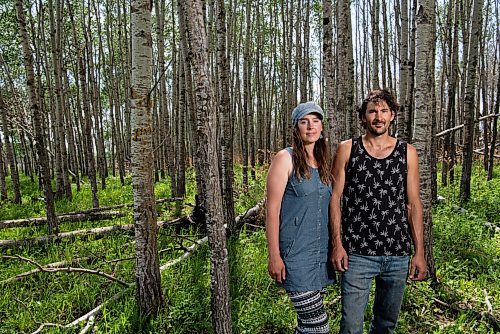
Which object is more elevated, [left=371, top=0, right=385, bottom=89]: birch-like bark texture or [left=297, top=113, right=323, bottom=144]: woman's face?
[left=371, top=0, right=385, bottom=89]: birch-like bark texture

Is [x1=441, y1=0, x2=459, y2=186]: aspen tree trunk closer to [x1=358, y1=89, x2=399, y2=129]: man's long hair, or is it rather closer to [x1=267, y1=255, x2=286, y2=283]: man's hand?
[x1=358, y1=89, x2=399, y2=129]: man's long hair

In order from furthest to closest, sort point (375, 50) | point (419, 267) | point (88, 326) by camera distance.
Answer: point (375, 50) < point (88, 326) < point (419, 267)

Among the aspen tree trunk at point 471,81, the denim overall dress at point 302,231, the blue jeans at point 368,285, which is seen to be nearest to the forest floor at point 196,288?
the blue jeans at point 368,285

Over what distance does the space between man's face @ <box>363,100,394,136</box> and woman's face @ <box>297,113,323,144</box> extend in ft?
1.07

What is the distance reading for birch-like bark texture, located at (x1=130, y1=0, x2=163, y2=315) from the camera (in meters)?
2.98

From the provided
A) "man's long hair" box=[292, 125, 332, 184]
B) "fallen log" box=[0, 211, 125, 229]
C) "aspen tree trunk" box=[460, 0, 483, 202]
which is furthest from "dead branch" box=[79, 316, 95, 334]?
"aspen tree trunk" box=[460, 0, 483, 202]

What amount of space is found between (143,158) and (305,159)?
1.45 m

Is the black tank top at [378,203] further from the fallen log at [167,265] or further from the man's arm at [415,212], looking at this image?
the fallen log at [167,265]

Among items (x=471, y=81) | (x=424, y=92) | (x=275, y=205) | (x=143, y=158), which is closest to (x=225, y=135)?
(x=143, y=158)

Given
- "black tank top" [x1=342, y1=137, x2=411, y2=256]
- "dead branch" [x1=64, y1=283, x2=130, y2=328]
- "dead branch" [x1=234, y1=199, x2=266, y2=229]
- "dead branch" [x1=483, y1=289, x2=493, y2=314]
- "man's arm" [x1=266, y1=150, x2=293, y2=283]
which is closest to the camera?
"man's arm" [x1=266, y1=150, x2=293, y2=283]

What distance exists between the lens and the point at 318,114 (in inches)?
85.9

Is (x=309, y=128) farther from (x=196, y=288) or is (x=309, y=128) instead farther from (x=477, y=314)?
(x=477, y=314)

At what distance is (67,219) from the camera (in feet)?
20.7

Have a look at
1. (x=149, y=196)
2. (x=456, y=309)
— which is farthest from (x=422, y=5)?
(x=149, y=196)
